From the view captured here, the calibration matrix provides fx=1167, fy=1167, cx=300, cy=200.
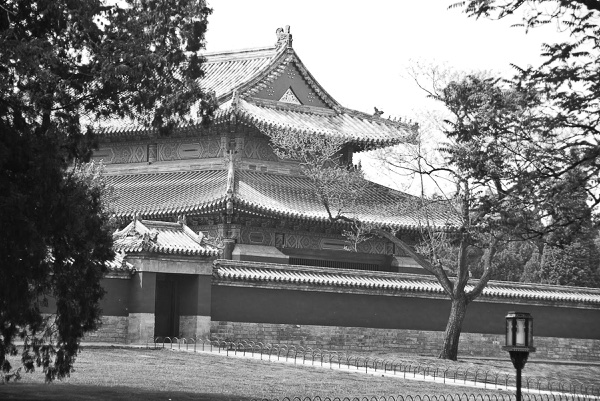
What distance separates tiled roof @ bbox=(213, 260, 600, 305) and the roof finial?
9.19m

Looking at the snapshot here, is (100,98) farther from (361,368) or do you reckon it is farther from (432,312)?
(432,312)

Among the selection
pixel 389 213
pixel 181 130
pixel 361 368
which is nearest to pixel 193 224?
pixel 181 130

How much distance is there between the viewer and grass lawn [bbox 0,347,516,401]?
18812 mm

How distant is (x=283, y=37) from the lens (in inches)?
1599

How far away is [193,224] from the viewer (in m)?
37.4

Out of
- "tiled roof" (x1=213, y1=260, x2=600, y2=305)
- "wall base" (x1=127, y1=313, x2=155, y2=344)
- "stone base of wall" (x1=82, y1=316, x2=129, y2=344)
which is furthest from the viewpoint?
"tiled roof" (x1=213, y1=260, x2=600, y2=305)

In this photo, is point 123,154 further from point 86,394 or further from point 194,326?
point 86,394

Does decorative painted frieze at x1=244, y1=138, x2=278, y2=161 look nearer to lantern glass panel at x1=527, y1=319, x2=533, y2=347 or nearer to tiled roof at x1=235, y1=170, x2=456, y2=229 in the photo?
tiled roof at x1=235, y1=170, x2=456, y2=229

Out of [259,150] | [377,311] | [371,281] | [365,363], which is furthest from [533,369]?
[259,150]

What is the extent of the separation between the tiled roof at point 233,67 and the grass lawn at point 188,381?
47.6 feet

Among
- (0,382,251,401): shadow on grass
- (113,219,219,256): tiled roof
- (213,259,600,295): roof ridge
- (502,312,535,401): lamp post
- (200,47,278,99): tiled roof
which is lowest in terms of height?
(0,382,251,401): shadow on grass

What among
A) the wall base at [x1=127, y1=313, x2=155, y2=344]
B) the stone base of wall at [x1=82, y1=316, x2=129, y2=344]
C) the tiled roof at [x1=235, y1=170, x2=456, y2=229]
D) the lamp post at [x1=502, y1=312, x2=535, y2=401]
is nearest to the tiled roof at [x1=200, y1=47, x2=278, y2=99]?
the tiled roof at [x1=235, y1=170, x2=456, y2=229]

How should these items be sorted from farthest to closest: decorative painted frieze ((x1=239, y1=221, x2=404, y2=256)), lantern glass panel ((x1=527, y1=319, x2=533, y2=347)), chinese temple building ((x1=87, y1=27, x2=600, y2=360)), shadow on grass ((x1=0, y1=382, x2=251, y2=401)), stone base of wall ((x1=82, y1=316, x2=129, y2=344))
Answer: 1. decorative painted frieze ((x1=239, y1=221, x2=404, y2=256))
2. chinese temple building ((x1=87, y1=27, x2=600, y2=360))
3. stone base of wall ((x1=82, y1=316, x2=129, y2=344))
4. shadow on grass ((x1=0, y1=382, x2=251, y2=401))
5. lantern glass panel ((x1=527, y1=319, x2=533, y2=347))

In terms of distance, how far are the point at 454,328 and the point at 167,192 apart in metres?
10.7
